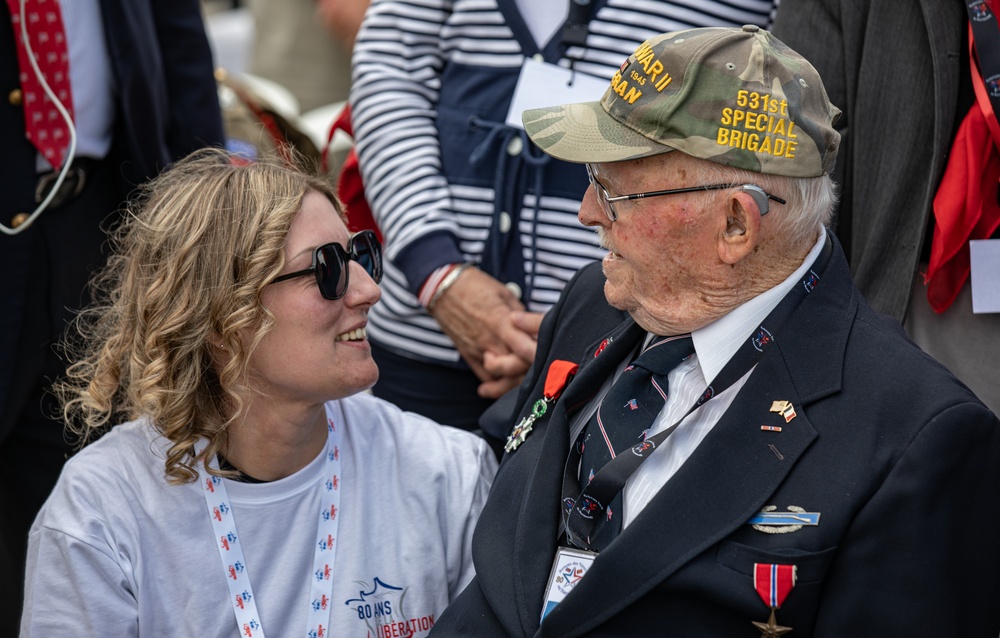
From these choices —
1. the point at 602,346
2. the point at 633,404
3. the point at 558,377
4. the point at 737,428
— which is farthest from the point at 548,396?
the point at 737,428

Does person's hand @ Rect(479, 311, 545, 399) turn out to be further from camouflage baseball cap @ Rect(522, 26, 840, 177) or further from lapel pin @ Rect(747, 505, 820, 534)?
lapel pin @ Rect(747, 505, 820, 534)

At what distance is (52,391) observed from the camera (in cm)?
307

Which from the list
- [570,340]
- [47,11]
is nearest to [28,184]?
[47,11]

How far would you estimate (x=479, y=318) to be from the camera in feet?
9.48

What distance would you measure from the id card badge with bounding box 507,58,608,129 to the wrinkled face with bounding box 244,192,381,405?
74 centimetres

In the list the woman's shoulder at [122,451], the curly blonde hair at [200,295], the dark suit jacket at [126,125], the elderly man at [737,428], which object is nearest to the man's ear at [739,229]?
the elderly man at [737,428]

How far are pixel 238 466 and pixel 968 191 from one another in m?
1.76

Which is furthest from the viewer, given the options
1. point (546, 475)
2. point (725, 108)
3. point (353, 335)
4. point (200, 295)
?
point (353, 335)

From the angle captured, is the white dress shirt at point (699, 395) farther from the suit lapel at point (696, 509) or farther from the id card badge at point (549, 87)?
the id card badge at point (549, 87)

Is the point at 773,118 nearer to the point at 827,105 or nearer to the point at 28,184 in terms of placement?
the point at 827,105

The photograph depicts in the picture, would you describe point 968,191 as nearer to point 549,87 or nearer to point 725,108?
point 725,108

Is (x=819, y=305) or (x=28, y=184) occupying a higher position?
(x=819, y=305)

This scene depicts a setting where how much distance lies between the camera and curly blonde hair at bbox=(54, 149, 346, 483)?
2.33m

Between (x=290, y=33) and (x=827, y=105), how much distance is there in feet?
17.8
